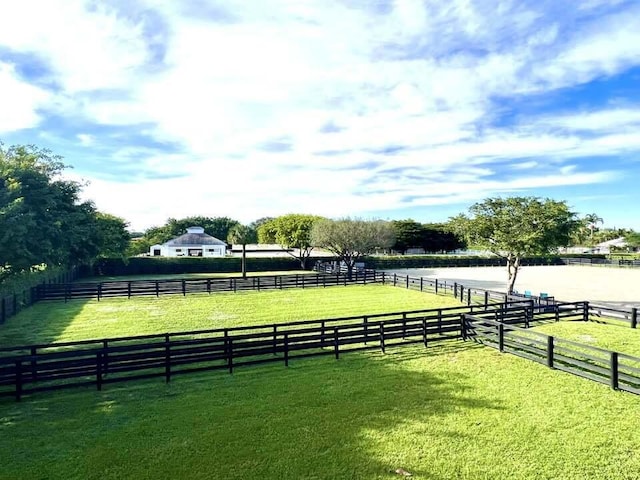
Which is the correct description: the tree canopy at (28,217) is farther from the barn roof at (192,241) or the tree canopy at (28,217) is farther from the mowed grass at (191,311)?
the barn roof at (192,241)

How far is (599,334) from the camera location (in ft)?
50.8

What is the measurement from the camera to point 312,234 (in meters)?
43.3

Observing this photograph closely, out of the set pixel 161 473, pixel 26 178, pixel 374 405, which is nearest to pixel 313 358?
pixel 374 405

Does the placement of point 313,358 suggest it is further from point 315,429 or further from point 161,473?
point 161,473

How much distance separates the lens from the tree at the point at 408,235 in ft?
262

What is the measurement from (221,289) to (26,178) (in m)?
15.1

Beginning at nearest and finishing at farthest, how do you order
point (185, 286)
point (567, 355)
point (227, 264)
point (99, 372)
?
point (99, 372) < point (567, 355) < point (185, 286) < point (227, 264)

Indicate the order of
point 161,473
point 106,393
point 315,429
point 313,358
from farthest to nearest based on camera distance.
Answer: point 313,358
point 106,393
point 315,429
point 161,473

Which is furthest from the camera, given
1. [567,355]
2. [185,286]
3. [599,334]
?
[185,286]

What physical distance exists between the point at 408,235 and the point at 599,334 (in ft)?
216

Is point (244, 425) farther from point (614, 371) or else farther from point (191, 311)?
point (191, 311)

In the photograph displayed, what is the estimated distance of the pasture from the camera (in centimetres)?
647

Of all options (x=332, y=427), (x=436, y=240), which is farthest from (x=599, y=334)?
(x=436, y=240)

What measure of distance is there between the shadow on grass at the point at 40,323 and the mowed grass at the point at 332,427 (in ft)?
23.7
